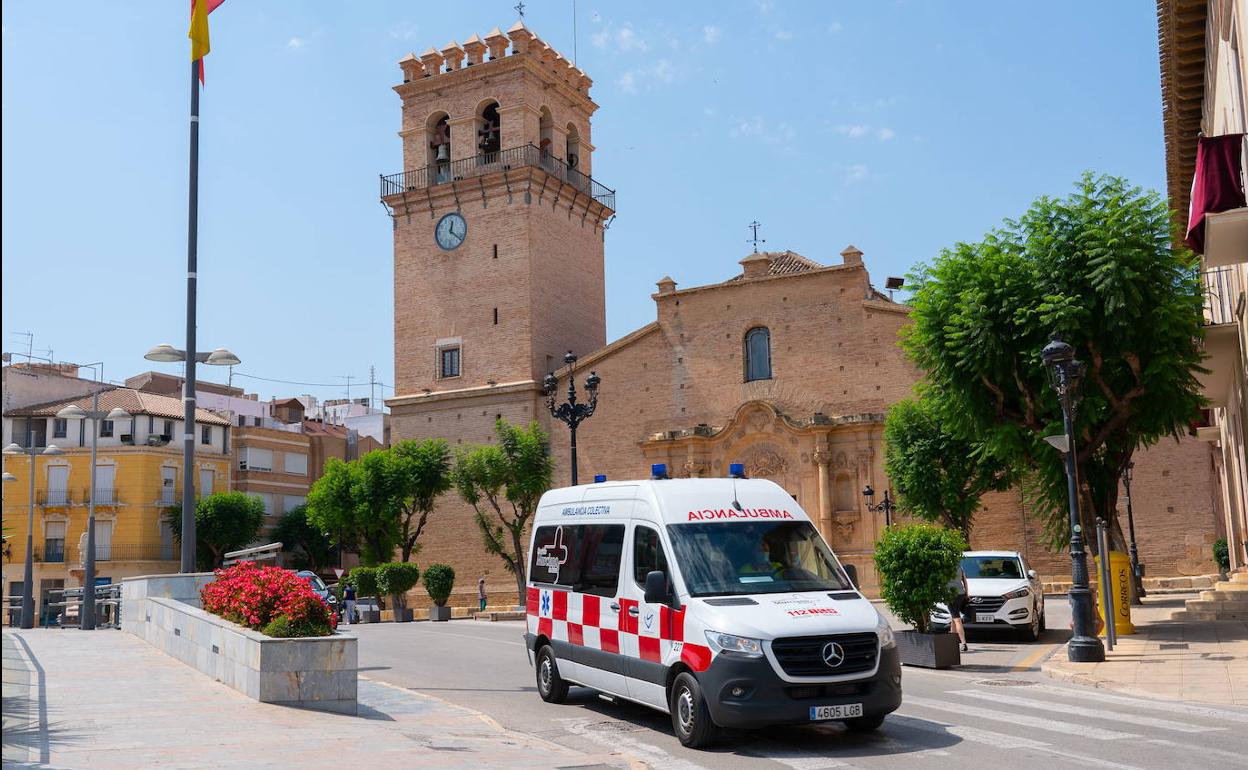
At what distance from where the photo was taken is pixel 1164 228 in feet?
65.4

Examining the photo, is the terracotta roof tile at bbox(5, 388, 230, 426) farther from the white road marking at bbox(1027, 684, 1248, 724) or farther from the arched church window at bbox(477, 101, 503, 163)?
the white road marking at bbox(1027, 684, 1248, 724)

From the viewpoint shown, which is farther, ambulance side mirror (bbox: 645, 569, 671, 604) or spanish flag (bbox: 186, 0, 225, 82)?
spanish flag (bbox: 186, 0, 225, 82)

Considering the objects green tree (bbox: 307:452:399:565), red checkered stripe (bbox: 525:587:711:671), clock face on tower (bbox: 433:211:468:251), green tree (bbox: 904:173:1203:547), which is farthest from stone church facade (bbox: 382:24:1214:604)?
red checkered stripe (bbox: 525:587:711:671)

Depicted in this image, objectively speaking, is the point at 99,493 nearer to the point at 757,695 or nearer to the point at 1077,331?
the point at 1077,331

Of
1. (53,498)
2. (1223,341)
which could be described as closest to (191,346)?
(1223,341)

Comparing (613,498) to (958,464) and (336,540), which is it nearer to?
(958,464)

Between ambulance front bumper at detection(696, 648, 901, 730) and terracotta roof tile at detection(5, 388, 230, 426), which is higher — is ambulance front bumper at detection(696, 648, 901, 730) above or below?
below

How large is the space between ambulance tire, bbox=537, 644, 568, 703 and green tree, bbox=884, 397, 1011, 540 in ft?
75.3

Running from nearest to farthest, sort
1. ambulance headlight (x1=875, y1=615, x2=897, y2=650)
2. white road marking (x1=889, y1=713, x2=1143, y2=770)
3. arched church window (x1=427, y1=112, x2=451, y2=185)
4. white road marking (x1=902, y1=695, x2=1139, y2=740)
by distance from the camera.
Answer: white road marking (x1=889, y1=713, x2=1143, y2=770), ambulance headlight (x1=875, y1=615, x2=897, y2=650), white road marking (x1=902, y1=695, x2=1139, y2=740), arched church window (x1=427, y1=112, x2=451, y2=185)

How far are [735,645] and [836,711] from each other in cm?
94

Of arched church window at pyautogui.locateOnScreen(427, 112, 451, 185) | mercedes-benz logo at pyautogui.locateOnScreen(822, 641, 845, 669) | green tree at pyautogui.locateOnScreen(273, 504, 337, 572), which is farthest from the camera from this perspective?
green tree at pyautogui.locateOnScreen(273, 504, 337, 572)

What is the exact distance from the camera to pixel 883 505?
36.3 m

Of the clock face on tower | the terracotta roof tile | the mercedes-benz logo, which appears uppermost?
the clock face on tower

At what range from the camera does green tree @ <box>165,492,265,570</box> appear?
49750 mm
